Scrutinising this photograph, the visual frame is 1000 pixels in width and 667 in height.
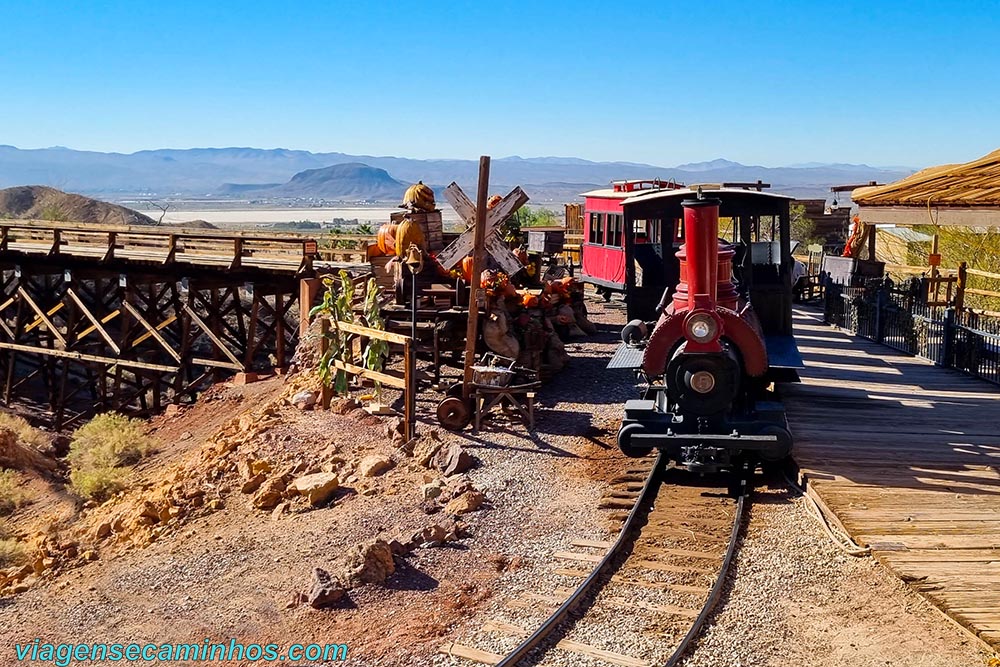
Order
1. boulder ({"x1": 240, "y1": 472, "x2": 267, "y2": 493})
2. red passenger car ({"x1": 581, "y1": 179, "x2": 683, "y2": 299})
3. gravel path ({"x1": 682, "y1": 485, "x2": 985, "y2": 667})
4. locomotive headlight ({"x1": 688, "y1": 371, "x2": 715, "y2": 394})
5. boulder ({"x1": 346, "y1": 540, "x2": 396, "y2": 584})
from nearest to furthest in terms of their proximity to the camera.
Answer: gravel path ({"x1": 682, "y1": 485, "x2": 985, "y2": 667}), boulder ({"x1": 346, "y1": 540, "x2": 396, "y2": 584}), locomotive headlight ({"x1": 688, "y1": 371, "x2": 715, "y2": 394}), boulder ({"x1": 240, "y1": 472, "x2": 267, "y2": 493}), red passenger car ({"x1": 581, "y1": 179, "x2": 683, "y2": 299})

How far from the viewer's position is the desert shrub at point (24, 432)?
17.0 meters

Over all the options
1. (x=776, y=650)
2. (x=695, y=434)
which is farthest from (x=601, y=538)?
(x=776, y=650)

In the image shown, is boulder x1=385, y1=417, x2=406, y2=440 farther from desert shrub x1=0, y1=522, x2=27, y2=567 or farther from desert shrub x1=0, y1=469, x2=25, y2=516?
desert shrub x1=0, y1=469, x2=25, y2=516

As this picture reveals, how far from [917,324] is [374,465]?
9.22 m

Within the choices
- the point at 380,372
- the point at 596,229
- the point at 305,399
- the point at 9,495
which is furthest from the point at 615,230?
the point at 9,495

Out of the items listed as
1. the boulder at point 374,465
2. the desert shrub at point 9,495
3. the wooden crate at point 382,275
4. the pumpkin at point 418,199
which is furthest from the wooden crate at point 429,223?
the desert shrub at point 9,495

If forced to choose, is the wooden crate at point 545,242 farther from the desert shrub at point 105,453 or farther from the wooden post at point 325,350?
the desert shrub at point 105,453

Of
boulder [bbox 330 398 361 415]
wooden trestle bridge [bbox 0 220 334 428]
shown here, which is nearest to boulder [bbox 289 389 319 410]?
boulder [bbox 330 398 361 415]

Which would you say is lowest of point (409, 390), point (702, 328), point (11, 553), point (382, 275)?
point (11, 553)

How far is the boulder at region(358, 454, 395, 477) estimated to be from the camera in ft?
32.4

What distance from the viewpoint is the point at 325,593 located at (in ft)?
22.5

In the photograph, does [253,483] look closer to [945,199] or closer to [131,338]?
[945,199]

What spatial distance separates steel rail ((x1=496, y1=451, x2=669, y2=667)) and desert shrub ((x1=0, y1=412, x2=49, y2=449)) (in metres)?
12.4

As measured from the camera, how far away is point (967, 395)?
1165cm
